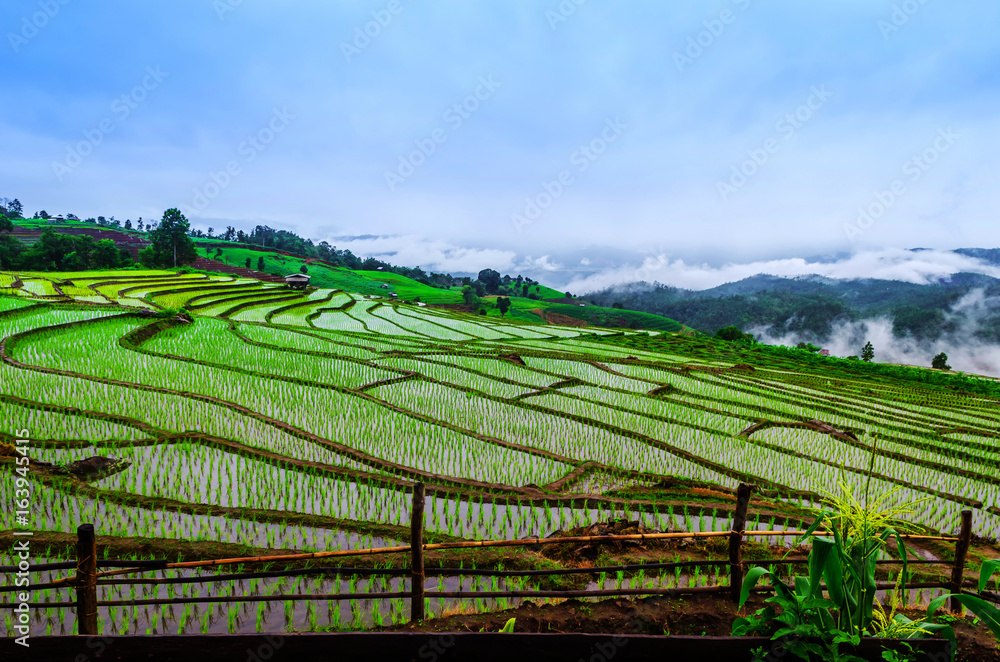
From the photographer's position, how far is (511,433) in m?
7.89

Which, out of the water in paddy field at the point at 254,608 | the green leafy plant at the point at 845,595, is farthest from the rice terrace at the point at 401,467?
the green leafy plant at the point at 845,595

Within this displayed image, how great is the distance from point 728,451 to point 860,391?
10368mm

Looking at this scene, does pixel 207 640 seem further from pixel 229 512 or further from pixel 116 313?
pixel 116 313

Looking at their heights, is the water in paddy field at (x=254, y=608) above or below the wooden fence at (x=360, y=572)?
below

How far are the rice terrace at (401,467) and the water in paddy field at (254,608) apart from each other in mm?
16

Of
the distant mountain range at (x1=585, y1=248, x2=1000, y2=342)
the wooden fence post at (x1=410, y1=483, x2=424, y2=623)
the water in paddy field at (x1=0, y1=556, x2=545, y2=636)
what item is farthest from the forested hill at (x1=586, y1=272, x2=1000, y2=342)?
the wooden fence post at (x1=410, y1=483, x2=424, y2=623)

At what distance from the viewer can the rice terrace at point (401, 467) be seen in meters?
3.63

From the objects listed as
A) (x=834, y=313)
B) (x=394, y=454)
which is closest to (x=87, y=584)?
(x=394, y=454)

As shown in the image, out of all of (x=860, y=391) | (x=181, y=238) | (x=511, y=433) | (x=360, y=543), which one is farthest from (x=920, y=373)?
(x=181, y=238)

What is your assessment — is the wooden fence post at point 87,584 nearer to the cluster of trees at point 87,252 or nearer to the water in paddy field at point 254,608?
the water in paddy field at point 254,608

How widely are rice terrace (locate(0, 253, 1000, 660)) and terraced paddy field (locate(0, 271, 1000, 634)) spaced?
Answer: 1.3 inches

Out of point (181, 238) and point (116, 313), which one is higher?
point (181, 238)

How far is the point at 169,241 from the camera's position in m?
46.8

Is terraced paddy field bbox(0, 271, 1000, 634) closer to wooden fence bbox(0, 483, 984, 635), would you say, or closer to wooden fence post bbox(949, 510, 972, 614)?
wooden fence bbox(0, 483, 984, 635)
